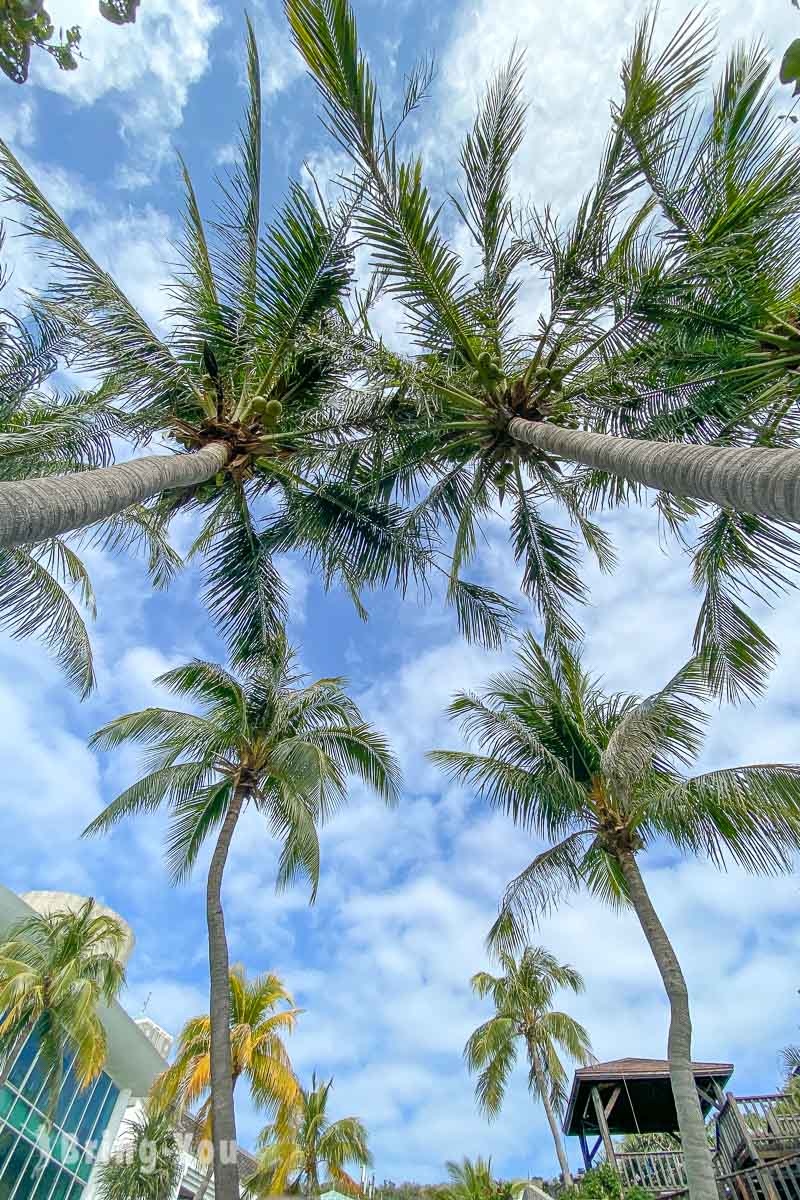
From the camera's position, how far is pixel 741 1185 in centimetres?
1127

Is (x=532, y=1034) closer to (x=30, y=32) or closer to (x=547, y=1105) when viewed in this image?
(x=547, y=1105)

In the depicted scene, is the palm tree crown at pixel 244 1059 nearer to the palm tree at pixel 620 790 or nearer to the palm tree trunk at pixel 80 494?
the palm tree at pixel 620 790

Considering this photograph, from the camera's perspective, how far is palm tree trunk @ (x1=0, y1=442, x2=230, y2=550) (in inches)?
145

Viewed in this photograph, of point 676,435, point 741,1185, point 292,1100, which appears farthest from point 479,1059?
point 676,435

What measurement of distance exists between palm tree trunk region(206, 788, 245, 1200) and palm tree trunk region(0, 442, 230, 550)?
750 centimetres

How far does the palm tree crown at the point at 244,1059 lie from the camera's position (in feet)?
48.5

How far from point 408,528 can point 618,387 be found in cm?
307

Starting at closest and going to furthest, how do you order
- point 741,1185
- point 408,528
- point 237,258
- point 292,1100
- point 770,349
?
1. point 770,349
2. point 237,258
3. point 408,528
4. point 741,1185
5. point 292,1100

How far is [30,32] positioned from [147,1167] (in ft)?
76.7

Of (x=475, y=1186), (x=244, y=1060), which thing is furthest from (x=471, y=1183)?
(x=244, y=1060)

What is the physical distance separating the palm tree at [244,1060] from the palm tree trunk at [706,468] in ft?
44.4

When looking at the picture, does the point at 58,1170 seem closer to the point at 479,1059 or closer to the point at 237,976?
the point at 237,976

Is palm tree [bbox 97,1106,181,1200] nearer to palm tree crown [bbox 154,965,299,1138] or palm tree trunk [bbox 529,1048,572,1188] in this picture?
palm tree crown [bbox 154,965,299,1138]

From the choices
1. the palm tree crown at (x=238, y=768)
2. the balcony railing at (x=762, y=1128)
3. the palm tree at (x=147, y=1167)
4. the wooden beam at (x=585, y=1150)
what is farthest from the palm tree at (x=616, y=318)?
the palm tree at (x=147, y=1167)
